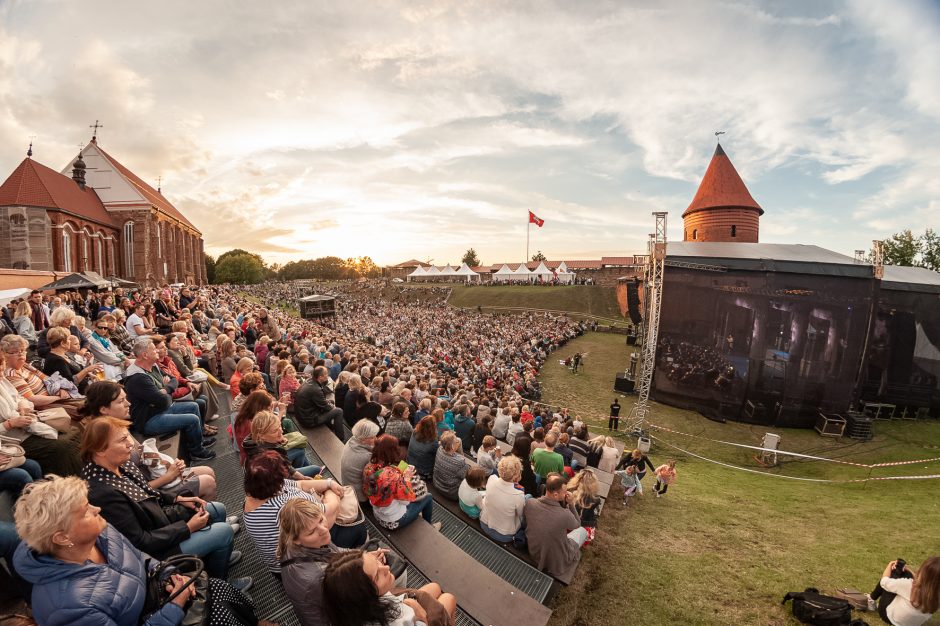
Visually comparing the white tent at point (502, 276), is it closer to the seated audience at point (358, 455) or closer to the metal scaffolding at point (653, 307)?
the metal scaffolding at point (653, 307)

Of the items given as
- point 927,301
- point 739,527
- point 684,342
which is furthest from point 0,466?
point 927,301

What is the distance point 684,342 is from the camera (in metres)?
15.4

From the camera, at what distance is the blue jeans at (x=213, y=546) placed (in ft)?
8.81

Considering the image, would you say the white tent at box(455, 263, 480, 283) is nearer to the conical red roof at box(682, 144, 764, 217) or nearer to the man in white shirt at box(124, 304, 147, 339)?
the conical red roof at box(682, 144, 764, 217)

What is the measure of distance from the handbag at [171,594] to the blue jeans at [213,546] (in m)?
0.51

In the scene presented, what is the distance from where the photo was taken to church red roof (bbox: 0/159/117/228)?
75.4ft

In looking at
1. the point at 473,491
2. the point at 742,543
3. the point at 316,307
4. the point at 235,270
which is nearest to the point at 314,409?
the point at 473,491

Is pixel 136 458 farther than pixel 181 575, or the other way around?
pixel 136 458

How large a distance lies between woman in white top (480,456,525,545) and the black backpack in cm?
293

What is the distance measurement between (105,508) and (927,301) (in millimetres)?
24726

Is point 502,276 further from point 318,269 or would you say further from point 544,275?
point 318,269

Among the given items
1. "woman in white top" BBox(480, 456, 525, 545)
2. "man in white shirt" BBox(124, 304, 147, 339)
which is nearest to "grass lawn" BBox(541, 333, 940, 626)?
"woman in white top" BBox(480, 456, 525, 545)

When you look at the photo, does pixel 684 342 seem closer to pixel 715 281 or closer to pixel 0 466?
pixel 715 281

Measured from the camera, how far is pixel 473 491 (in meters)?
4.49
